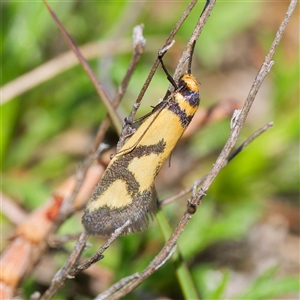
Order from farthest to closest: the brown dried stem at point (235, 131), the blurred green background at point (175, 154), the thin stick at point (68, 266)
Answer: the blurred green background at point (175, 154)
the thin stick at point (68, 266)
the brown dried stem at point (235, 131)

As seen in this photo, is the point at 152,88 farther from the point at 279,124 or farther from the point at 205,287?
the point at 205,287

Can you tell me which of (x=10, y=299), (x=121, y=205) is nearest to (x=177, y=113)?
(x=121, y=205)

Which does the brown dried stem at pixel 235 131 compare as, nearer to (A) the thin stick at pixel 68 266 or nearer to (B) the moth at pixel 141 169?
(B) the moth at pixel 141 169

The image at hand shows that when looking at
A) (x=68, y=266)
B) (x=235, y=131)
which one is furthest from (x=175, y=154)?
(x=235, y=131)

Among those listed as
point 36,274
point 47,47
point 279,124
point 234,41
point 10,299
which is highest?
point 234,41

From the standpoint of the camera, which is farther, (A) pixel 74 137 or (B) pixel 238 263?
(A) pixel 74 137

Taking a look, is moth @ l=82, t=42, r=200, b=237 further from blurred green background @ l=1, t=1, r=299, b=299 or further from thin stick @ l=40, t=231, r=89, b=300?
blurred green background @ l=1, t=1, r=299, b=299

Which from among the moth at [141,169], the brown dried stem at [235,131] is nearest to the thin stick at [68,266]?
the moth at [141,169]
